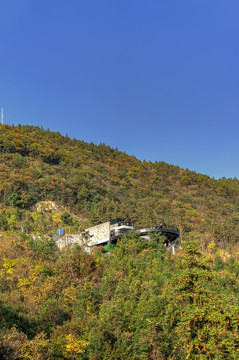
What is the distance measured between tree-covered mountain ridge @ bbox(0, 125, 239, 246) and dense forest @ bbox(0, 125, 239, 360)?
25 centimetres

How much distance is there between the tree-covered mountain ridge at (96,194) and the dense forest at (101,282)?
0.25 m

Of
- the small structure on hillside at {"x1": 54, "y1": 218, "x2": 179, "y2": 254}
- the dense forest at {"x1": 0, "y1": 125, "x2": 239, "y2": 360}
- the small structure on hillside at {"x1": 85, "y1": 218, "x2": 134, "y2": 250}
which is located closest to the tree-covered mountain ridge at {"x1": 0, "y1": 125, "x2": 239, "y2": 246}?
the dense forest at {"x1": 0, "y1": 125, "x2": 239, "y2": 360}

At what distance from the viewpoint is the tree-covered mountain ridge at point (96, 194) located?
43125mm

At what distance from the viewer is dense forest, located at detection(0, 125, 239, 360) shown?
394 inches

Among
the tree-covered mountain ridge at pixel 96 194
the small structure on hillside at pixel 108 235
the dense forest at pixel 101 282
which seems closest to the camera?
the dense forest at pixel 101 282

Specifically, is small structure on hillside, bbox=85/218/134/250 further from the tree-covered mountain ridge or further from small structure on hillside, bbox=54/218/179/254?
the tree-covered mountain ridge

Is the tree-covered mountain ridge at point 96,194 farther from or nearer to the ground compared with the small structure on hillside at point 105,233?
farther from the ground

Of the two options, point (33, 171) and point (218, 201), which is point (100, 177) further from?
point (218, 201)

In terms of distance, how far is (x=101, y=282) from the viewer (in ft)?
67.2

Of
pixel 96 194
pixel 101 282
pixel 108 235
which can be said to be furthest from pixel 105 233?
pixel 96 194

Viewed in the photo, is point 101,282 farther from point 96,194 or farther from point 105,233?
point 96,194

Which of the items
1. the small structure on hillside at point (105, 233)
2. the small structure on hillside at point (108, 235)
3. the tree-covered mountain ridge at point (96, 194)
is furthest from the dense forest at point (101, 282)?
the small structure on hillside at point (105, 233)

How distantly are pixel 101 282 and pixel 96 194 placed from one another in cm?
3408

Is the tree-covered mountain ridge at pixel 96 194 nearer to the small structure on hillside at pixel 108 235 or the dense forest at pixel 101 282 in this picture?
the dense forest at pixel 101 282
